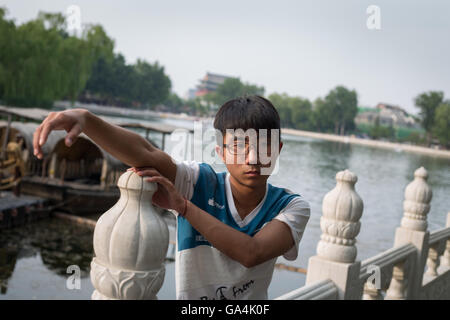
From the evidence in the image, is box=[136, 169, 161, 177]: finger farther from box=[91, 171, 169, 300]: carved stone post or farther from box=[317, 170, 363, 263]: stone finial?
box=[317, 170, 363, 263]: stone finial

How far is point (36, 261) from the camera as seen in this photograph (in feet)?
29.5

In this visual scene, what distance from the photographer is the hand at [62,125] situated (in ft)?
3.21

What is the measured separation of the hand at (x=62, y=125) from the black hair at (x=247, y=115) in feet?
1.30

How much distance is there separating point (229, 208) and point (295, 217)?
0.63 feet

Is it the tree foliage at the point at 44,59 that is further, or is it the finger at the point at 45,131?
the tree foliage at the point at 44,59

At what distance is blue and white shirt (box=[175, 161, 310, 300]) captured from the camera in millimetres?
1349

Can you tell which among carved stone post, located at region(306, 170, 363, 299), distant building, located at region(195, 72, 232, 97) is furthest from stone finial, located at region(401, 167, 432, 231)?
distant building, located at region(195, 72, 232, 97)

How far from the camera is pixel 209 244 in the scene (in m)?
1.35

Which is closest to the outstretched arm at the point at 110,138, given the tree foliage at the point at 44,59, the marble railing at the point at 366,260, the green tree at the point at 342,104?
the marble railing at the point at 366,260

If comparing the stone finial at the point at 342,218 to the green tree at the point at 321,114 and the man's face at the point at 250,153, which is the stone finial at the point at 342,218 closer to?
the man's face at the point at 250,153

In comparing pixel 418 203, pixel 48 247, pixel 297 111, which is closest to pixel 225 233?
pixel 418 203
